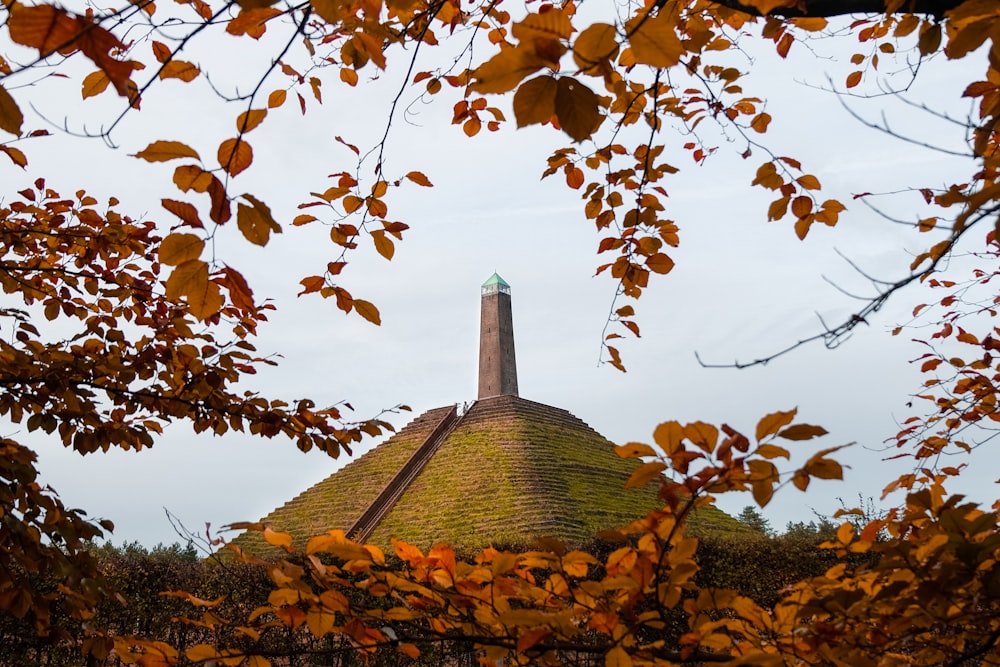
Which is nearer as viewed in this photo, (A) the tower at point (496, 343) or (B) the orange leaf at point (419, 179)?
(B) the orange leaf at point (419, 179)

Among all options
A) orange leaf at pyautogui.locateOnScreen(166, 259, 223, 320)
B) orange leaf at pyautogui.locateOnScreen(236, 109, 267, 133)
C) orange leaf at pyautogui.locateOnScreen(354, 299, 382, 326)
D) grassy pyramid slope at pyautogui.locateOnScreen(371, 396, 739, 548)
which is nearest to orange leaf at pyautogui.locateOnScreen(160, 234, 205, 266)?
orange leaf at pyautogui.locateOnScreen(166, 259, 223, 320)

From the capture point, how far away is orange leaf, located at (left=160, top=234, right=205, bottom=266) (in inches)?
49.3

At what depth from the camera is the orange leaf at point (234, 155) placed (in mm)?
1408

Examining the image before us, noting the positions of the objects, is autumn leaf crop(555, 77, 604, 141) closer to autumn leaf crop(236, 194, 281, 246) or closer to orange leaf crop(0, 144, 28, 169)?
autumn leaf crop(236, 194, 281, 246)

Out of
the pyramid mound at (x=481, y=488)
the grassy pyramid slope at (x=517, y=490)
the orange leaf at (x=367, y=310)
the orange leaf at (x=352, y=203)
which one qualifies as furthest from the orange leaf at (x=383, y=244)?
the pyramid mound at (x=481, y=488)

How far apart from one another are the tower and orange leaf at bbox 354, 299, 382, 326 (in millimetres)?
31604

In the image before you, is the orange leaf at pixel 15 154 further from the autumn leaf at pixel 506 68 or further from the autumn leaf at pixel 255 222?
the autumn leaf at pixel 506 68

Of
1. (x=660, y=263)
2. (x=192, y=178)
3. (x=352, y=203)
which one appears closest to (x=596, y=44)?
(x=192, y=178)

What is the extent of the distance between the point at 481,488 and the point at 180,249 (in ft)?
74.7

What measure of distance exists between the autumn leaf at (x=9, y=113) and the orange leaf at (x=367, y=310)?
1088 mm

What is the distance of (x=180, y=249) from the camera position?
1.26 m

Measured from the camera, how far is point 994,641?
150 centimetres

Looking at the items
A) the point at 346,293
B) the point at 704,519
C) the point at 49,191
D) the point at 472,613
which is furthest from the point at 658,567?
the point at 704,519

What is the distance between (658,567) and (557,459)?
24149mm
